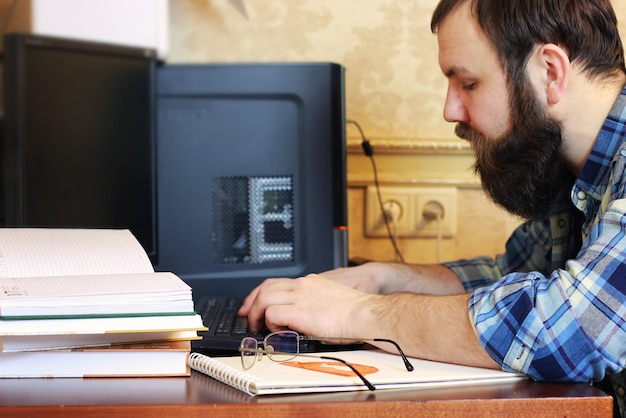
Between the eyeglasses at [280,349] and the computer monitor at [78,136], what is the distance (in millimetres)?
471

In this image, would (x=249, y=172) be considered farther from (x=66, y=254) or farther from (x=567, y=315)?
(x=567, y=315)

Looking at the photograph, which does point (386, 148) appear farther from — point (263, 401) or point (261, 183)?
point (263, 401)

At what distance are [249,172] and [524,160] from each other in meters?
0.41

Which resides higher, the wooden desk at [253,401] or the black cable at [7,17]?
the black cable at [7,17]

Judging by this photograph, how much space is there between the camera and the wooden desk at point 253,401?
0.65 meters

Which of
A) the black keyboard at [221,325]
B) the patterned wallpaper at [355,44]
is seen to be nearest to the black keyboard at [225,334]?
the black keyboard at [221,325]

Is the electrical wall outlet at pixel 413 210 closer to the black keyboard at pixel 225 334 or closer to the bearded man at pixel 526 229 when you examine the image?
the bearded man at pixel 526 229

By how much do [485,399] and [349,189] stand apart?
42.8 inches

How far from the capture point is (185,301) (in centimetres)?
76

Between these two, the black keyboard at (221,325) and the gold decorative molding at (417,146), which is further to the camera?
the gold decorative molding at (417,146)

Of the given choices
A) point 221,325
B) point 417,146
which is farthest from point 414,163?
point 221,325

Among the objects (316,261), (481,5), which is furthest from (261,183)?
(481,5)

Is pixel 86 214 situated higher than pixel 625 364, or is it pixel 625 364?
pixel 86 214

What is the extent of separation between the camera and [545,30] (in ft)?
3.62
